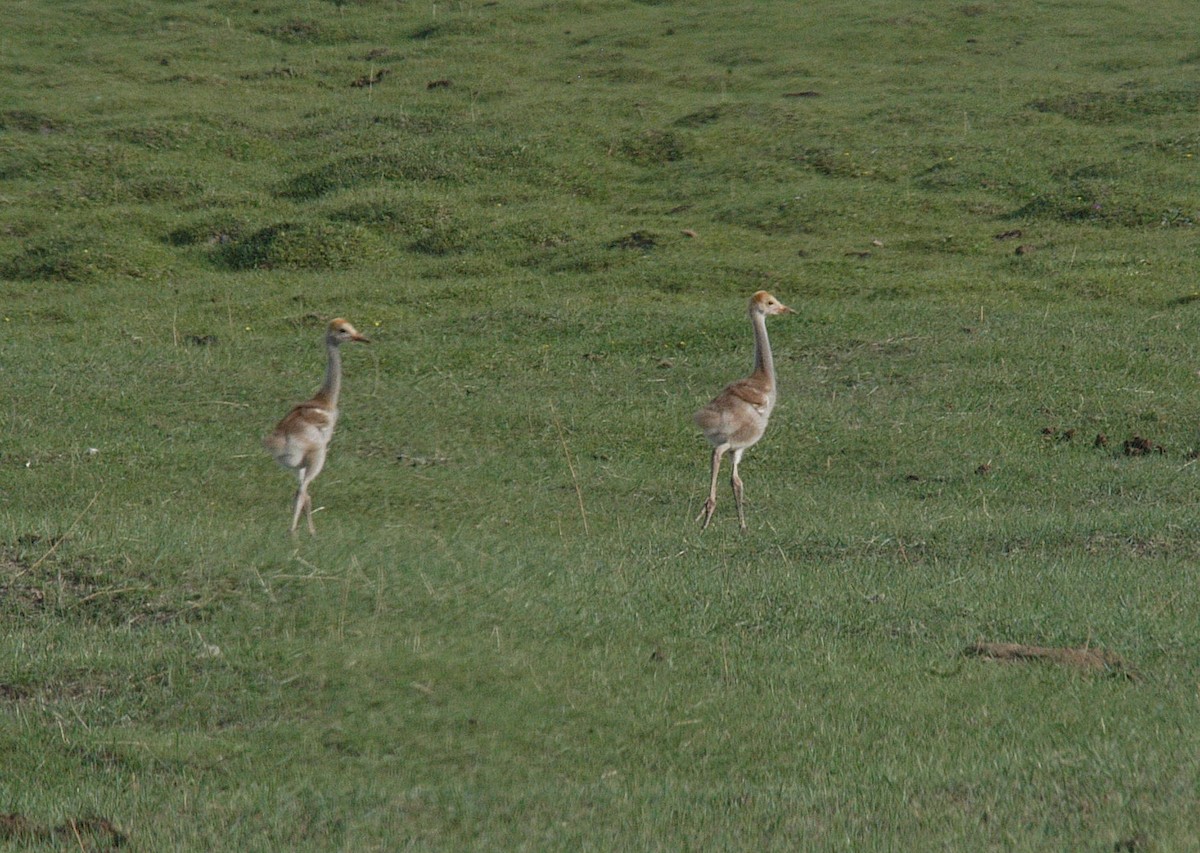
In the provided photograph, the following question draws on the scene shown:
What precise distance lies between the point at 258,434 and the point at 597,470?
363cm

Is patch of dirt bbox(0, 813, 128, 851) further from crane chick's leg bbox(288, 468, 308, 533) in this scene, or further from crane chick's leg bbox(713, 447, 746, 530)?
crane chick's leg bbox(713, 447, 746, 530)

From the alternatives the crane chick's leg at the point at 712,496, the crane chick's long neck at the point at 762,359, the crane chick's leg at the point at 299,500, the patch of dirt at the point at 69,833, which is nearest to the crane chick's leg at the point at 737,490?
the crane chick's leg at the point at 712,496

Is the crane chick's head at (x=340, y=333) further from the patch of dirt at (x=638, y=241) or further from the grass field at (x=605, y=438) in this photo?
the patch of dirt at (x=638, y=241)

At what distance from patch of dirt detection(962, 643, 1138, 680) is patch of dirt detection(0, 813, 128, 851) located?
14.9 ft

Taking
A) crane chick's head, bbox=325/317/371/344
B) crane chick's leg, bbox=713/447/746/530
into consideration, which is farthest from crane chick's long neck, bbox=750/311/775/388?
crane chick's head, bbox=325/317/371/344

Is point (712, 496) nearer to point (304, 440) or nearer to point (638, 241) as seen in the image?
point (304, 440)

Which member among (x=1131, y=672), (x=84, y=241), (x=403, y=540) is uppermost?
(x=1131, y=672)

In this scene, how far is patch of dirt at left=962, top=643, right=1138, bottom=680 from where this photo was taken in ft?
25.1

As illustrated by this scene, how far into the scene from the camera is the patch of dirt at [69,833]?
18.5 ft

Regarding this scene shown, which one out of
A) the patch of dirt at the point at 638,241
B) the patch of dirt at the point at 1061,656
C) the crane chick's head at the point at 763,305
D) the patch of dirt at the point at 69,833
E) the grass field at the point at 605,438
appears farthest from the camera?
the patch of dirt at the point at 638,241

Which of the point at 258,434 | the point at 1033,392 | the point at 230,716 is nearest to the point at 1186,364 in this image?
the point at 1033,392

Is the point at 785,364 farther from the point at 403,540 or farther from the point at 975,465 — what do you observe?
the point at 403,540

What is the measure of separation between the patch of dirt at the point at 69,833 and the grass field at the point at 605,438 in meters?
0.03

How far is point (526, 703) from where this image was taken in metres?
7.09
